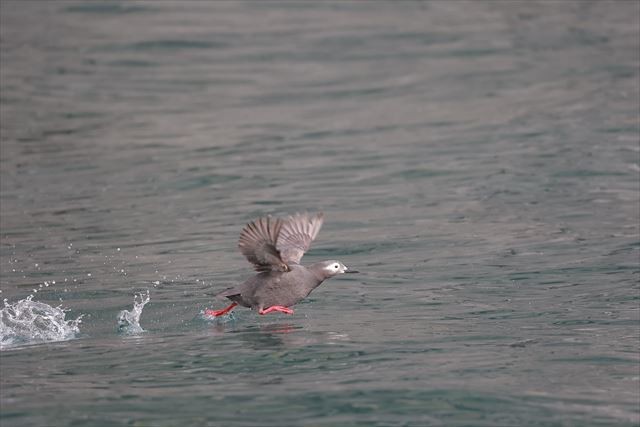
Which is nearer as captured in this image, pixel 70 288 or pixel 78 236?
pixel 70 288

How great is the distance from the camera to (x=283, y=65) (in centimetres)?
2827

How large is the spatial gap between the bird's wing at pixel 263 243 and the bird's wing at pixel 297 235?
0.58m

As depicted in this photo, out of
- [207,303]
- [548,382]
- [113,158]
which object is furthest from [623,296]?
[113,158]

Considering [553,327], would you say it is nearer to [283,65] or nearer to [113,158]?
[113,158]

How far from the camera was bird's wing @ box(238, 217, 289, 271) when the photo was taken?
32.0 feet

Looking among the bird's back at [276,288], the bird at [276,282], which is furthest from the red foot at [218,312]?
the bird's back at [276,288]

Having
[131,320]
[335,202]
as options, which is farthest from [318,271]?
[335,202]

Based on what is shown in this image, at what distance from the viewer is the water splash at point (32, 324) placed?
10.6m

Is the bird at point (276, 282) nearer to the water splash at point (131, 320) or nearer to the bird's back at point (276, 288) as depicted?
the bird's back at point (276, 288)

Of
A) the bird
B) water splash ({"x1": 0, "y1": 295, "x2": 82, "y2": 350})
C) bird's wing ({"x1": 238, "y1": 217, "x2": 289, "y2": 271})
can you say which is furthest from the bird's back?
water splash ({"x1": 0, "y1": 295, "x2": 82, "y2": 350})

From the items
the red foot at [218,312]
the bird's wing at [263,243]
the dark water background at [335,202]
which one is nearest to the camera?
the dark water background at [335,202]

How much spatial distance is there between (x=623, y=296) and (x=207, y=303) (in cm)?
400

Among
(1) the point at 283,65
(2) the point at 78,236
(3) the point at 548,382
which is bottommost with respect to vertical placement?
(3) the point at 548,382

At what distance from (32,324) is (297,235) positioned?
247cm
